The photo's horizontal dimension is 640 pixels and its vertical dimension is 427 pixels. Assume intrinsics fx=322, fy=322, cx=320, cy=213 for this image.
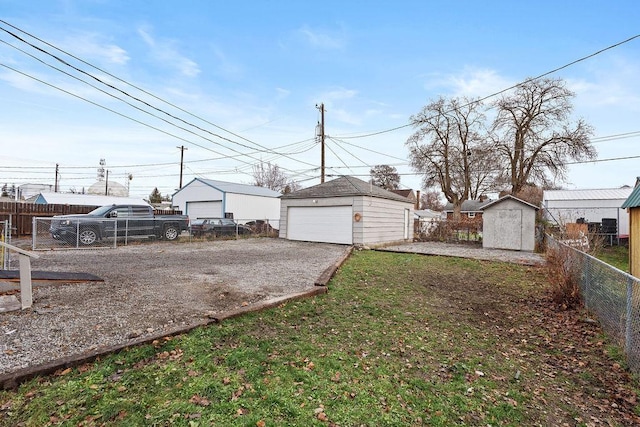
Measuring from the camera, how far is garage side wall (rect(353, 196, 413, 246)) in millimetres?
14375

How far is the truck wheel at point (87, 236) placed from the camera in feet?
39.5

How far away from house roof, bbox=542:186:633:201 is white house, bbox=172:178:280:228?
2229cm

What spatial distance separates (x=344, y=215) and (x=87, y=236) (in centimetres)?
1035

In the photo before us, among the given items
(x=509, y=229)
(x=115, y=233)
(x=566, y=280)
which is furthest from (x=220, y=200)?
(x=566, y=280)

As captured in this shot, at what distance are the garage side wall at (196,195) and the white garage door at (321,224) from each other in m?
10.0

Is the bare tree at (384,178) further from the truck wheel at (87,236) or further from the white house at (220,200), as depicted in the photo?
the truck wheel at (87,236)

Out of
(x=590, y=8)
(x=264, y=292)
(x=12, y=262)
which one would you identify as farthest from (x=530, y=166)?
(x=12, y=262)

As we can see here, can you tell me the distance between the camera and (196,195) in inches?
1032

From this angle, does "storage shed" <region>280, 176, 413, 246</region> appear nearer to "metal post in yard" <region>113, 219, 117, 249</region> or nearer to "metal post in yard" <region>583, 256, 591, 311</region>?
"metal post in yard" <region>113, 219, 117, 249</region>

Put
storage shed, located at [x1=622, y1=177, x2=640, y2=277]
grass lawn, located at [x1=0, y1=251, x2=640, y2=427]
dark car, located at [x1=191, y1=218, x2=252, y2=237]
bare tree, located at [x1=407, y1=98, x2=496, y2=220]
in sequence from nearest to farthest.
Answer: grass lawn, located at [x1=0, y1=251, x2=640, y2=427] < storage shed, located at [x1=622, y1=177, x2=640, y2=277] < dark car, located at [x1=191, y1=218, x2=252, y2=237] < bare tree, located at [x1=407, y1=98, x2=496, y2=220]

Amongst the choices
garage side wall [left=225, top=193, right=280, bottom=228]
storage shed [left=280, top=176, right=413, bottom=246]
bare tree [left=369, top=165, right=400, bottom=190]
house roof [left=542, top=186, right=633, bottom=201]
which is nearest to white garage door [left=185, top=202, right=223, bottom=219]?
garage side wall [left=225, top=193, right=280, bottom=228]

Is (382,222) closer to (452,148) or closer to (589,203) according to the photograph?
(452,148)

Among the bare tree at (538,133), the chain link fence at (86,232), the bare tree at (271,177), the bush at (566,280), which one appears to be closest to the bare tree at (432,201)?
the bare tree at (271,177)

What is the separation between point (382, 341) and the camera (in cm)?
399
